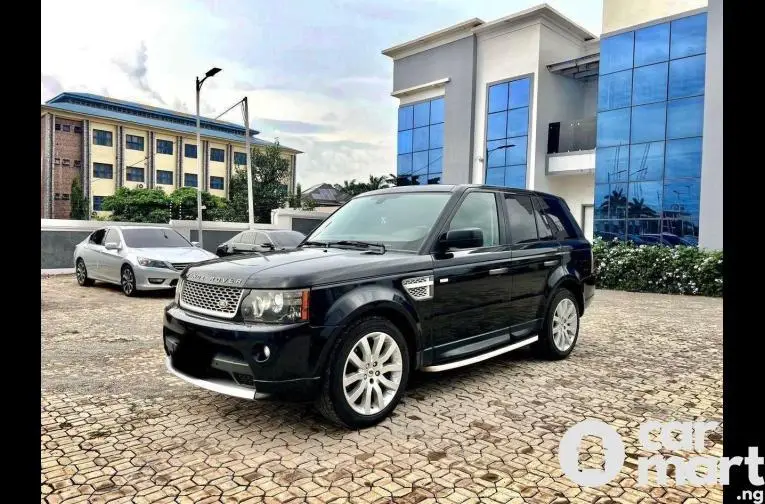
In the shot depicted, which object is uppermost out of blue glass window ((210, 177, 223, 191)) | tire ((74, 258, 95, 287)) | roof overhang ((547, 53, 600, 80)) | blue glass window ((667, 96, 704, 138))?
roof overhang ((547, 53, 600, 80))

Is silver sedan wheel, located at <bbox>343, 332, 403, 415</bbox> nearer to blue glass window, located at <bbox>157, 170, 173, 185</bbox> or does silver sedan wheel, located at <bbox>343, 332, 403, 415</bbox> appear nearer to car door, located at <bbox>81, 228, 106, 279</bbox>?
car door, located at <bbox>81, 228, 106, 279</bbox>

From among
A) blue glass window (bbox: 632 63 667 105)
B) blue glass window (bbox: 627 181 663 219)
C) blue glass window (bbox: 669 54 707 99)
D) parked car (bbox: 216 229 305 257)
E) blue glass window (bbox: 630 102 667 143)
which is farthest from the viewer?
blue glass window (bbox: 627 181 663 219)

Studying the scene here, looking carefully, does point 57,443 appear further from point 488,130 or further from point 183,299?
point 488,130

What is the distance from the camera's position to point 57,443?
11.8 ft

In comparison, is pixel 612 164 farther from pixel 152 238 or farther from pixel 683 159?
pixel 152 238

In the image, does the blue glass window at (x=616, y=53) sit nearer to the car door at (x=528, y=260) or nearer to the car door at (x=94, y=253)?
the car door at (x=528, y=260)

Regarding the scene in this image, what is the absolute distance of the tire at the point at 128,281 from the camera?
1123 centimetres

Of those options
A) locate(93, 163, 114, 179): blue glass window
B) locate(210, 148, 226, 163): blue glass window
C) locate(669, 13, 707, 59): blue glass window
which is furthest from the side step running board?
locate(210, 148, 226, 163): blue glass window

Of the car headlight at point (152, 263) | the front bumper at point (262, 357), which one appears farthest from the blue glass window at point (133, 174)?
the front bumper at point (262, 357)

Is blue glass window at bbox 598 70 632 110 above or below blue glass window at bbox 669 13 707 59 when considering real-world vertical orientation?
below

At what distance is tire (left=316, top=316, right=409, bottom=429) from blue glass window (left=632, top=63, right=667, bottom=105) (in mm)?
22953

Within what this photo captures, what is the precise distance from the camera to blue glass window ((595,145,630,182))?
78.6ft
